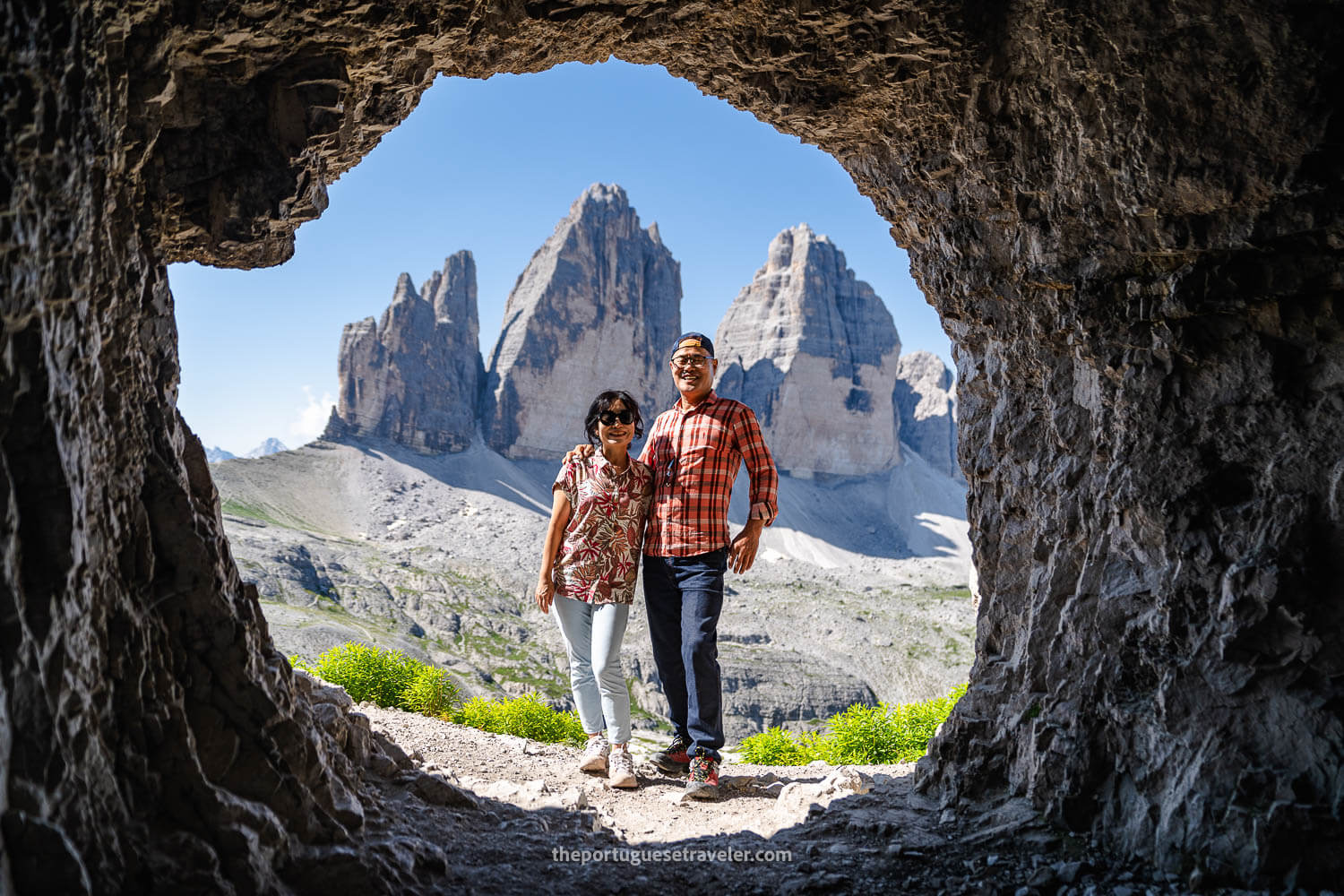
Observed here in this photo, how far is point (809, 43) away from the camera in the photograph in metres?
5.60

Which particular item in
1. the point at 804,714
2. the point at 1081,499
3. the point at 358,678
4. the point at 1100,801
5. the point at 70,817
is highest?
the point at 1081,499

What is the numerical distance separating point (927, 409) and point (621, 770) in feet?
564

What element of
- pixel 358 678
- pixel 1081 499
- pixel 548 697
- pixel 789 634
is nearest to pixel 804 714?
pixel 789 634

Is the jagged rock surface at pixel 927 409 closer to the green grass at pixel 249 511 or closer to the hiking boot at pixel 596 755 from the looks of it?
the green grass at pixel 249 511

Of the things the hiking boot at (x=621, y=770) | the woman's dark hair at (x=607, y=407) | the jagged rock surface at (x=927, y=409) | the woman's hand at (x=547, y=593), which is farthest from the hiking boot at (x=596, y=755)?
the jagged rock surface at (x=927, y=409)

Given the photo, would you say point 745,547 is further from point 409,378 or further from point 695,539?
point 409,378

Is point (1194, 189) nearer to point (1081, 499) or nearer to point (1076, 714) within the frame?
point (1081, 499)

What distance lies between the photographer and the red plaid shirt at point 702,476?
668cm

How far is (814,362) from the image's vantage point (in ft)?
478

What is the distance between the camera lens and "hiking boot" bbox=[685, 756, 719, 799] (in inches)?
254

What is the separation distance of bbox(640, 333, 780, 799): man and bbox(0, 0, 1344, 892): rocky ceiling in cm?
186

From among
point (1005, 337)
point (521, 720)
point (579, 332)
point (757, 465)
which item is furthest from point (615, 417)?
point (579, 332)

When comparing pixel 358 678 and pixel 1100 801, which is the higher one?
pixel 1100 801

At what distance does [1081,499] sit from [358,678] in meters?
8.44
